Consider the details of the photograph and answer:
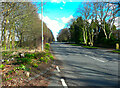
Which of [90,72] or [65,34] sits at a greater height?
[65,34]

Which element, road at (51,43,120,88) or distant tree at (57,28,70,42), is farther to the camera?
distant tree at (57,28,70,42)

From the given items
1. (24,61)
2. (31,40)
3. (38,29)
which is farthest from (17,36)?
(24,61)

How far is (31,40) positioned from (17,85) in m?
16.7

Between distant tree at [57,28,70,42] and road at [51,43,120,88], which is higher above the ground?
distant tree at [57,28,70,42]

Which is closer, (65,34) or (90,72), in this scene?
(90,72)

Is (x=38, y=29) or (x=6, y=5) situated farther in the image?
(x=38, y=29)

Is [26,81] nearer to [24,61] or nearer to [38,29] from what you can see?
[24,61]

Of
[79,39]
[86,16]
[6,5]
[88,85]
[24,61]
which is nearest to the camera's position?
[88,85]

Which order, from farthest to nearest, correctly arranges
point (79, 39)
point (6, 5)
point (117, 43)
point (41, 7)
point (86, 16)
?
point (79, 39)
point (86, 16)
point (117, 43)
point (41, 7)
point (6, 5)

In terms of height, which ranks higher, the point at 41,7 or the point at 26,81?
the point at 41,7

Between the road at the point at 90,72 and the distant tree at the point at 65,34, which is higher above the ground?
the distant tree at the point at 65,34

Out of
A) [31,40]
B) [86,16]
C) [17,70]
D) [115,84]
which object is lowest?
[115,84]

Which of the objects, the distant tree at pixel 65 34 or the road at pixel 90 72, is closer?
the road at pixel 90 72

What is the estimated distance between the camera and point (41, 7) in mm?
9828
